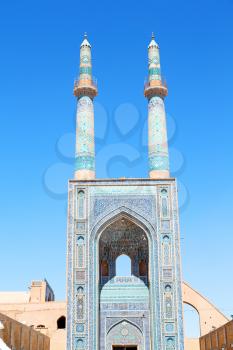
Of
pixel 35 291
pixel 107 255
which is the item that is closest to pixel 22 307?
pixel 35 291

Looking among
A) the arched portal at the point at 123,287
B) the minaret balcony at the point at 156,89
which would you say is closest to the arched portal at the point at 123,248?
the arched portal at the point at 123,287

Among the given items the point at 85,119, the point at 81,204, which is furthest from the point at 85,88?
the point at 81,204

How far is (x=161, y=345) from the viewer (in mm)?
19172

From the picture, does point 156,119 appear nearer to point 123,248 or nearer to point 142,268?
point 123,248

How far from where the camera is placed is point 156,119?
22516 millimetres

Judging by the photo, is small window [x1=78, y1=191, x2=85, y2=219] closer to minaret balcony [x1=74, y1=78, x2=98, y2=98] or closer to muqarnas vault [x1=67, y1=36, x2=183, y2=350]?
muqarnas vault [x1=67, y1=36, x2=183, y2=350]

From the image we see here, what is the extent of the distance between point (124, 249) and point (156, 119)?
5.77 m

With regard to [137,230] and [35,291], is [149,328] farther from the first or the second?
[35,291]

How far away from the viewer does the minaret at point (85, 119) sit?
863 inches

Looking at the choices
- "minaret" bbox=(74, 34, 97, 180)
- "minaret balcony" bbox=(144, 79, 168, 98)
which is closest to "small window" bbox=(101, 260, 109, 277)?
"minaret" bbox=(74, 34, 97, 180)

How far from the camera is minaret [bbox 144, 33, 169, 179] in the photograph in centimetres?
2192

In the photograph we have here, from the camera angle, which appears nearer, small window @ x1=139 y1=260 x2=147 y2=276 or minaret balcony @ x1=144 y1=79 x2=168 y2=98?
small window @ x1=139 y1=260 x2=147 y2=276

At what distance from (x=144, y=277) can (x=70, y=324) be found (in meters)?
3.96

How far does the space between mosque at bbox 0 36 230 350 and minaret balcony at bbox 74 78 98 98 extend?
0.04m
